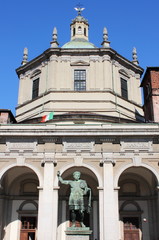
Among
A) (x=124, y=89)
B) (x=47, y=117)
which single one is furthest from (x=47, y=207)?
(x=124, y=89)

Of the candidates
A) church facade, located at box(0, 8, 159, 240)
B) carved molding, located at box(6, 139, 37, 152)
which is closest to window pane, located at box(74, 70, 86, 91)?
church facade, located at box(0, 8, 159, 240)

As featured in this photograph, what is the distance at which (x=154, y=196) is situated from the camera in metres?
21.6

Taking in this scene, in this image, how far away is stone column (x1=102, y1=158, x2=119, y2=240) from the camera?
1834 centimetres

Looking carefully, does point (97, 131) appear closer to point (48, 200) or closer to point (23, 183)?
point (48, 200)

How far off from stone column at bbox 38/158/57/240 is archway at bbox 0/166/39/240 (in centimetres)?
181

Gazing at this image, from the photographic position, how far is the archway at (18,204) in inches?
842

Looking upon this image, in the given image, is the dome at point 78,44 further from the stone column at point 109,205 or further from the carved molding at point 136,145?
the stone column at point 109,205

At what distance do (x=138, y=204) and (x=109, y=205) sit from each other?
398 centimetres

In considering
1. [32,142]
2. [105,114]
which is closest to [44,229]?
[32,142]

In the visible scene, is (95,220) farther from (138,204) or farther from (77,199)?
(77,199)

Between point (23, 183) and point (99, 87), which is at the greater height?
point (99, 87)

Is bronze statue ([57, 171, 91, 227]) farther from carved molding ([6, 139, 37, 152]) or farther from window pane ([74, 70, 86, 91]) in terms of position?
window pane ([74, 70, 86, 91])

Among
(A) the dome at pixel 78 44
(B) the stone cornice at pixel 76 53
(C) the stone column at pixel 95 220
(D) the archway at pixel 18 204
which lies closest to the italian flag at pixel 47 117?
(D) the archway at pixel 18 204

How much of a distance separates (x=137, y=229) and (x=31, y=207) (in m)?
7.40
